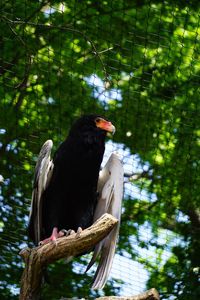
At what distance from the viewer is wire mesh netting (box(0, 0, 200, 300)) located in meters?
6.52

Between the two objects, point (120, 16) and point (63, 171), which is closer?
point (63, 171)

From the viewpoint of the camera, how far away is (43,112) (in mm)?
6656

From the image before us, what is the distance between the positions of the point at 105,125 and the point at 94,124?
8 centimetres

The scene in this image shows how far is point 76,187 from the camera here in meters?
5.01

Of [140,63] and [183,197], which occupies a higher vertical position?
[140,63]

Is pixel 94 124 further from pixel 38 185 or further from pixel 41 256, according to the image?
pixel 41 256

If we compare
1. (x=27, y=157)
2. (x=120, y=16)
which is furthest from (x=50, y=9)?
(x=27, y=157)

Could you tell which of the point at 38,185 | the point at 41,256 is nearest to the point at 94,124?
the point at 38,185

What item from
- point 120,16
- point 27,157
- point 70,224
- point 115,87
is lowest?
point 70,224

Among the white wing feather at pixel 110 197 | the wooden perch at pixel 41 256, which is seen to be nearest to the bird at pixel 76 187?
the white wing feather at pixel 110 197

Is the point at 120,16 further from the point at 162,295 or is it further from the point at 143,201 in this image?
the point at 162,295

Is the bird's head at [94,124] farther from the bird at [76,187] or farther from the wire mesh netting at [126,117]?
the wire mesh netting at [126,117]

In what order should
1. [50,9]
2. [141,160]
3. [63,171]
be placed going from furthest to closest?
[141,160], [50,9], [63,171]

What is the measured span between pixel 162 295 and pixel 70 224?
169 centimetres
